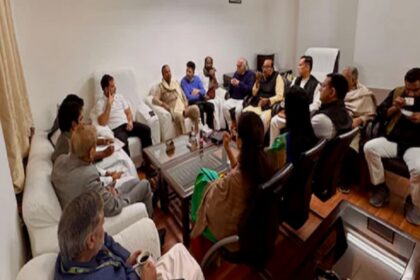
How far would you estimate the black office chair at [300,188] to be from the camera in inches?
67.3

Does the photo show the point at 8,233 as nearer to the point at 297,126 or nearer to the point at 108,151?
the point at 108,151

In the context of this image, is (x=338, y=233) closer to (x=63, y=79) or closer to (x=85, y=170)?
(x=85, y=170)

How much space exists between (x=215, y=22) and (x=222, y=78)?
34.7 inches

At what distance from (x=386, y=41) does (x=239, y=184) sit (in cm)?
362

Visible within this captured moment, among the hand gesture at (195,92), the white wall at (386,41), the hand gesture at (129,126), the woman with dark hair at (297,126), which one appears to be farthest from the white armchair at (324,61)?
the hand gesture at (129,126)

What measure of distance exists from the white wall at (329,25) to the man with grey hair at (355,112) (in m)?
1.93

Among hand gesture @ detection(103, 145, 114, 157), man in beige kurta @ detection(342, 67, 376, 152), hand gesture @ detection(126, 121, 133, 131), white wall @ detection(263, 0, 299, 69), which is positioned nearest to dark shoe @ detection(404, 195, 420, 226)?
man in beige kurta @ detection(342, 67, 376, 152)

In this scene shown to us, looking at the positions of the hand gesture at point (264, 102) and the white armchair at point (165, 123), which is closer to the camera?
the white armchair at point (165, 123)

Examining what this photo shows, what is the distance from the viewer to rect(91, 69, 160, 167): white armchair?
323cm

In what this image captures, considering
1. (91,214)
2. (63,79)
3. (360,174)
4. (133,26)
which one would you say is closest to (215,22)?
(133,26)

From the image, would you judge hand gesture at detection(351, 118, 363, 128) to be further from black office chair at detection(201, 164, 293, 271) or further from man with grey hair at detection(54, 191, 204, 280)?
man with grey hair at detection(54, 191, 204, 280)

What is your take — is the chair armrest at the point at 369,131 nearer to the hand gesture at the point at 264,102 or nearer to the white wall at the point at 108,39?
the hand gesture at the point at 264,102

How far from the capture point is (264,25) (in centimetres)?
519

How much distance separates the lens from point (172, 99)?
3750 millimetres
